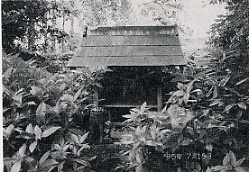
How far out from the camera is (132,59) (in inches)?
171

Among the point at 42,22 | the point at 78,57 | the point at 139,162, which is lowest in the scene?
the point at 139,162

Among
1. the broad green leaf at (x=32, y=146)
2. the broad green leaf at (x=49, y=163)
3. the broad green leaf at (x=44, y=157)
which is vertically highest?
the broad green leaf at (x=32, y=146)

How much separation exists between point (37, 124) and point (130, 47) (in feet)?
7.52

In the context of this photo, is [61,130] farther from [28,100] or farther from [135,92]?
[135,92]

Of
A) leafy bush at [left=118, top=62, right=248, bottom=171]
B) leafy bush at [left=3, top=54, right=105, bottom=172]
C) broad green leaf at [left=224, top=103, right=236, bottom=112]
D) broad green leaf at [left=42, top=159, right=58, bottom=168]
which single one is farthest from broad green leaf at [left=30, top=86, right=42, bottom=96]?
broad green leaf at [left=224, top=103, right=236, bottom=112]

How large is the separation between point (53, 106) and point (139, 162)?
978 millimetres

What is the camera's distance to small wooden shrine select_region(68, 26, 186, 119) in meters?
4.31

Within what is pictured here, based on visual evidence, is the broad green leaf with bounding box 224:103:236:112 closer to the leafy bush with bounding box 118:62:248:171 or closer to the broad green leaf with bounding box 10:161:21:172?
the leafy bush with bounding box 118:62:248:171

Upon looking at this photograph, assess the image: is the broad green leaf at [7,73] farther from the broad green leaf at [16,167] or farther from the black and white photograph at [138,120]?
the broad green leaf at [16,167]

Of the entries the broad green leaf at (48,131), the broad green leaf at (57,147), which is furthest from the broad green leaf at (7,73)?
the broad green leaf at (57,147)

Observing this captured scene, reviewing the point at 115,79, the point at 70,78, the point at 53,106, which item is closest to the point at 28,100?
the point at 53,106

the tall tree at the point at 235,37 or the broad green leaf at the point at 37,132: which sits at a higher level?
the tall tree at the point at 235,37

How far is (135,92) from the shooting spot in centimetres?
482

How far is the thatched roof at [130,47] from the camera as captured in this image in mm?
4295
